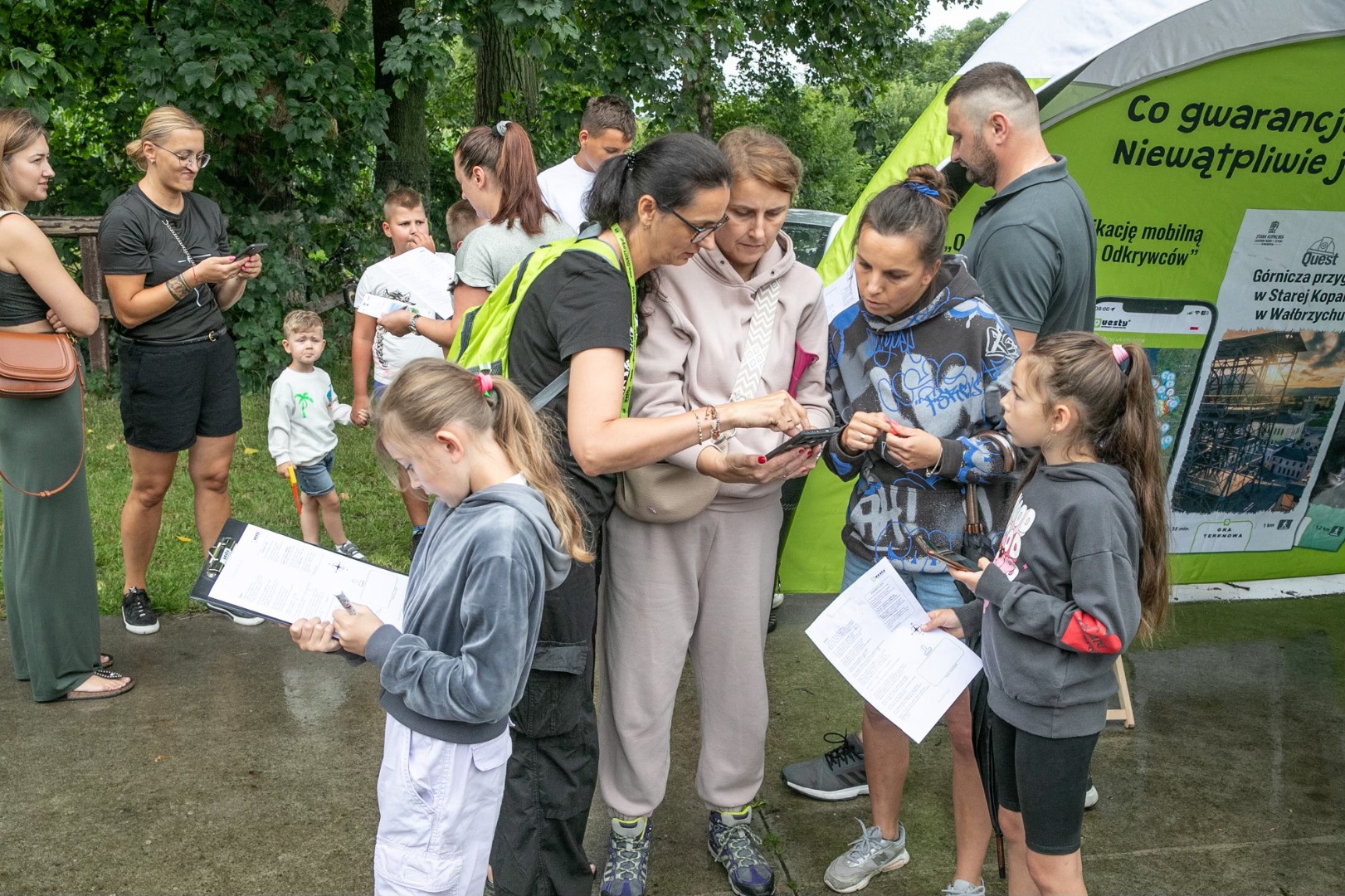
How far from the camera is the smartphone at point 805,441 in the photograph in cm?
254

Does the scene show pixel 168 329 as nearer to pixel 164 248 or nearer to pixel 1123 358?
pixel 164 248

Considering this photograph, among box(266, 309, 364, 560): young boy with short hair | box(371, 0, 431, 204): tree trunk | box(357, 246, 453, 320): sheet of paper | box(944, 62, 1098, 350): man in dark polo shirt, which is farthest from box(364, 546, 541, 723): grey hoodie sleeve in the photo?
box(371, 0, 431, 204): tree trunk

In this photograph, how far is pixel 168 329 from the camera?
4.33 m

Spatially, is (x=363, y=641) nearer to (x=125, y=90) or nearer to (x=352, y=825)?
(x=352, y=825)

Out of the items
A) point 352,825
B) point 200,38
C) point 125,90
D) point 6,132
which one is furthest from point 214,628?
point 125,90

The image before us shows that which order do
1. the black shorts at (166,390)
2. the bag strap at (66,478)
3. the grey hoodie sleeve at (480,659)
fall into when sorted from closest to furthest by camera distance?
the grey hoodie sleeve at (480,659) → the bag strap at (66,478) → the black shorts at (166,390)

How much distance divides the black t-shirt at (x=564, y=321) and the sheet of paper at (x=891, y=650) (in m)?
0.80

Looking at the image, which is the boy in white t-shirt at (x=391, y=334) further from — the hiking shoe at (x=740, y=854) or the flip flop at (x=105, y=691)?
the hiking shoe at (x=740, y=854)

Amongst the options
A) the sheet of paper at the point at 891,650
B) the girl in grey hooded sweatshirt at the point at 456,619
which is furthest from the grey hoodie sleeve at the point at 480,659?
the sheet of paper at the point at 891,650

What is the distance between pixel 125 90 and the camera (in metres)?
8.27

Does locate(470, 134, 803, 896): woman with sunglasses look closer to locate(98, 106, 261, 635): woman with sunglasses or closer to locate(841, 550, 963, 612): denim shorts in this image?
locate(841, 550, 963, 612): denim shorts

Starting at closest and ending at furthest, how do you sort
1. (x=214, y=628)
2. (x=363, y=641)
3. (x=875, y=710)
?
1. (x=363, y=641)
2. (x=875, y=710)
3. (x=214, y=628)

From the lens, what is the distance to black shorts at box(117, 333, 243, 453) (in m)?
4.32

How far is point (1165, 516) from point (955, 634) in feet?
1.84
